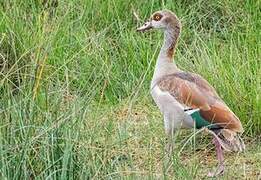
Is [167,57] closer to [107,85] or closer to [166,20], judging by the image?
[166,20]

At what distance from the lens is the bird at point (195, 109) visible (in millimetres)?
5234

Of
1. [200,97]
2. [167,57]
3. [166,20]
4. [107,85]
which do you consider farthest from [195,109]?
[107,85]

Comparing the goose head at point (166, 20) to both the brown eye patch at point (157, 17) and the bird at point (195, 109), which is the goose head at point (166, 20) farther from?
the bird at point (195, 109)

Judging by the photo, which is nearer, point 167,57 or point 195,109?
point 195,109

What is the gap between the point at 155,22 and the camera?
20.4 feet

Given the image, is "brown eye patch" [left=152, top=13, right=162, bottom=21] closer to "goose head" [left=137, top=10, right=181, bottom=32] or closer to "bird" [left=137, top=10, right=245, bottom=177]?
"goose head" [left=137, top=10, right=181, bottom=32]

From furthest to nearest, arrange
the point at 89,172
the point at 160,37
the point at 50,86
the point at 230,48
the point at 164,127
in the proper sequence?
1. the point at 160,37
2. the point at 230,48
3. the point at 164,127
4. the point at 50,86
5. the point at 89,172

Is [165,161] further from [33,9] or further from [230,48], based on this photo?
[33,9]

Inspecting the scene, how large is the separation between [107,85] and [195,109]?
4.74 feet

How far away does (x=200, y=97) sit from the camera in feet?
17.6

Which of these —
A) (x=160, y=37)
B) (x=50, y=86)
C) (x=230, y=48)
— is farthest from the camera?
(x=160, y=37)

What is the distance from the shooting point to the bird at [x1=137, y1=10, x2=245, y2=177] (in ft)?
17.2

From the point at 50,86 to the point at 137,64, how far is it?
1720mm

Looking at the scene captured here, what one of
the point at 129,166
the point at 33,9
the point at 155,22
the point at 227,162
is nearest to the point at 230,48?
the point at 155,22
